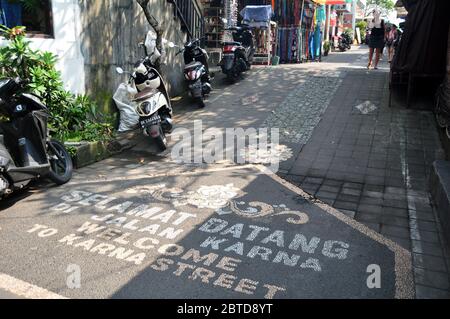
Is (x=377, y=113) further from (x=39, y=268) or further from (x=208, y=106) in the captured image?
(x=39, y=268)

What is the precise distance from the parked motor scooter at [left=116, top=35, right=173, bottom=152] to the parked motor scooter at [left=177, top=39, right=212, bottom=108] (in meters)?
1.68

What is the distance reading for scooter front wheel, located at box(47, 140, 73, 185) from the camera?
204 inches

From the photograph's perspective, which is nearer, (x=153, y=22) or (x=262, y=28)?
(x=153, y=22)

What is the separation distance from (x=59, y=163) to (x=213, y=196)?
2203 mm

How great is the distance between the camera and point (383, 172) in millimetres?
5637

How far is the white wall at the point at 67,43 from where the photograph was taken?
21.1 feet

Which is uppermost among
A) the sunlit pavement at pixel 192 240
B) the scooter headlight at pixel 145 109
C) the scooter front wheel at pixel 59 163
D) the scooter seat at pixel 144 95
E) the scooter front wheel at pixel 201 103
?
the scooter seat at pixel 144 95

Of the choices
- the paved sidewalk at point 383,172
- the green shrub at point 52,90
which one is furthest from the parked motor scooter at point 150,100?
the paved sidewalk at point 383,172

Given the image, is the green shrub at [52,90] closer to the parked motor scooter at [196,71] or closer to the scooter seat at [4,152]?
the scooter seat at [4,152]

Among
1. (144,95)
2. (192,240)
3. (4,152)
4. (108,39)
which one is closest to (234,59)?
(108,39)

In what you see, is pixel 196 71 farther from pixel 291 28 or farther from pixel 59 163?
pixel 291 28

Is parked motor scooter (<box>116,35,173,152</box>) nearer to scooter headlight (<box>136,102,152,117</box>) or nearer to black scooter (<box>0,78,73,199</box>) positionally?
scooter headlight (<box>136,102,152,117</box>)

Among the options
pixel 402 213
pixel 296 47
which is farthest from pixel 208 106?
pixel 296 47

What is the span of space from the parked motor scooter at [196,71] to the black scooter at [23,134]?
4.18 meters
